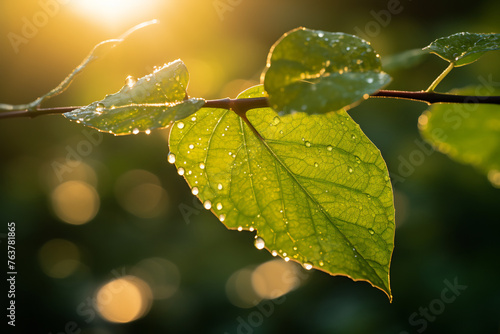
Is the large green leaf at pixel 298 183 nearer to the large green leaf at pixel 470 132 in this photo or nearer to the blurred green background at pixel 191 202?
the large green leaf at pixel 470 132

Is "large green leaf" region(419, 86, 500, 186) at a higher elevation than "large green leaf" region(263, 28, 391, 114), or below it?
below

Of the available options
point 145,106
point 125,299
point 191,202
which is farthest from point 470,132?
point 125,299

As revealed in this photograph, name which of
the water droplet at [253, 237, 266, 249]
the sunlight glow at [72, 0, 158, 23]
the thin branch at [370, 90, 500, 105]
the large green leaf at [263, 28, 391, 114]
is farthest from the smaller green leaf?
the sunlight glow at [72, 0, 158, 23]

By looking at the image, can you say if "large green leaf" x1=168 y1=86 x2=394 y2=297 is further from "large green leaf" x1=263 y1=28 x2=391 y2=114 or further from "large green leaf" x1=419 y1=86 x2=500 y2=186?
"large green leaf" x1=419 y1=86 x2=500 y2=186

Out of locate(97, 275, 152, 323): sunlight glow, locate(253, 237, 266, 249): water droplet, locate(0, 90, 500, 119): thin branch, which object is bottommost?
locate(97, 275, 152, 323): sunlight glow

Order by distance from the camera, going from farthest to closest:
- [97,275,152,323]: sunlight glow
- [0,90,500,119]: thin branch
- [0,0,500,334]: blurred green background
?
[97,275,152,323]: sunlight glow → [0,0,500,334]: blurred green background → [0,90,500,119]: thin branch

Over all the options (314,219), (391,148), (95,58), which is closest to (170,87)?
(95,58)
